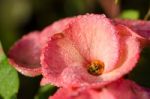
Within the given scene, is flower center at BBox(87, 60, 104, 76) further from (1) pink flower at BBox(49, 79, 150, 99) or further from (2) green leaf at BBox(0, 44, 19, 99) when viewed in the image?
(2) green leaf at BBox(0, 44, 19, 99)

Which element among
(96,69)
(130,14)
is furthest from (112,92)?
(130,14)

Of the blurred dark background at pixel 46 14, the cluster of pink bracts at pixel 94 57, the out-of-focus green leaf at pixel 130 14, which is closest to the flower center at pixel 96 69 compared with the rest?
the cluster of pink bracts at pixel 94 57

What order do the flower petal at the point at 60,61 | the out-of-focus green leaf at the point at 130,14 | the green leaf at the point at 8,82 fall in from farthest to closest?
the out-of-focus green leaf at the point at 130,14, the green leaf at the point at 8,82, the flower petal at the point at 60,61

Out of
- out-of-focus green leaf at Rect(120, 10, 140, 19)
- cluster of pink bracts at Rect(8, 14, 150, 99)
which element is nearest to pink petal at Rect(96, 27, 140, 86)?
cluster of pink bracts at Rect(8, 14, 150, 99)

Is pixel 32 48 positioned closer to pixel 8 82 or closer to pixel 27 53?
pixel 27 53

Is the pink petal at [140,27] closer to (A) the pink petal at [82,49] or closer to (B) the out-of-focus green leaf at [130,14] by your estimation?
(A) the pink petal at [82,49]

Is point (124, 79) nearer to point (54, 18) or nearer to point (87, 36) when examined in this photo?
point (87, 36)
